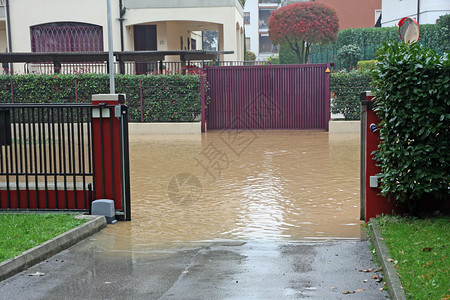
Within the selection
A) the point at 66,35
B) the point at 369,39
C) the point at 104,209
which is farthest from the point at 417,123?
the point at 369,39

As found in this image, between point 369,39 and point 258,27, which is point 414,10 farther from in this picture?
point 258,27

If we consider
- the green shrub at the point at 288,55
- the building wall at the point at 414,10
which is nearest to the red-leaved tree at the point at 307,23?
the building wall at the point at 414,10

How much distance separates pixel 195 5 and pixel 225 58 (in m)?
3.79

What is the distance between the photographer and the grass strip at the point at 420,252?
5.07 m

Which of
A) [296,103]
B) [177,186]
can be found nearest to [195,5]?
[296,103]

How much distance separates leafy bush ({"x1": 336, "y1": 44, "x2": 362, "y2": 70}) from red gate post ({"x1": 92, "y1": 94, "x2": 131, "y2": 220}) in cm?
3691

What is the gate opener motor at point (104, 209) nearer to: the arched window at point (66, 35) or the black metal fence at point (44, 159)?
the black metal fence at point (44, 159)

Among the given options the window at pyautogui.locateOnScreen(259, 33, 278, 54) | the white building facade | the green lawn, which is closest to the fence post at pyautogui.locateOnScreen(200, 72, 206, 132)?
the green lawn

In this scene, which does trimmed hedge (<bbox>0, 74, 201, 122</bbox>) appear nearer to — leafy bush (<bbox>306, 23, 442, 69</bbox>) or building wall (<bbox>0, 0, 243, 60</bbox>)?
building wall (<bbox>0, 0, 243, 60</bbox>)

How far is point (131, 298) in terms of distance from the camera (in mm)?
5422

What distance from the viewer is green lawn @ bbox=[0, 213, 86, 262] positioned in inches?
262

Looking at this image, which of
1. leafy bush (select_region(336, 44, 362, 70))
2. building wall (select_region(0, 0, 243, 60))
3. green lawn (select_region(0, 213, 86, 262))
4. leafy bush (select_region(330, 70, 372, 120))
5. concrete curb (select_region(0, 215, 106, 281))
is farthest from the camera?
leafy bush (select_region(336, 44, 362, 70))

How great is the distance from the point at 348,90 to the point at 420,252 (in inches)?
641

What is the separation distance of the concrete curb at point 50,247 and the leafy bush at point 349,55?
37717 millimetres
